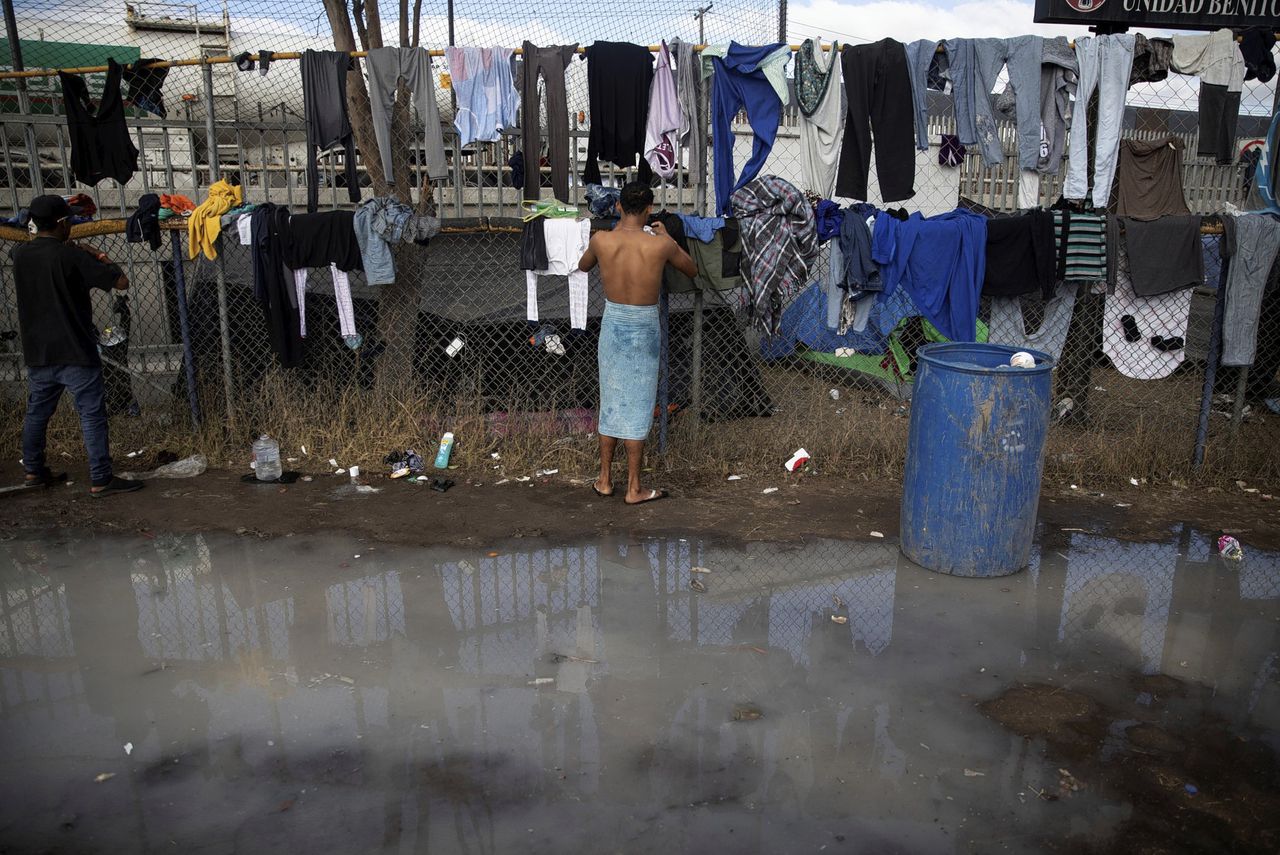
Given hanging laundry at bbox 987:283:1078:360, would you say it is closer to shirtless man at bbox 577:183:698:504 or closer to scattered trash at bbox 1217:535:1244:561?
scattered trash at bbox 1217:535:1244:561

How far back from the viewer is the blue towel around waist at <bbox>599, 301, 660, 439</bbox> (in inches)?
232

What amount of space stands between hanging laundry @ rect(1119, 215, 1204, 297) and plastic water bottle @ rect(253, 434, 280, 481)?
5.99m

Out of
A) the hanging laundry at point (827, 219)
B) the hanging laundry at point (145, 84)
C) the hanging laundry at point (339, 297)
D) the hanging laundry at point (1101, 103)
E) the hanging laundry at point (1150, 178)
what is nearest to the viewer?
the hanging laundry at point (827, 219)

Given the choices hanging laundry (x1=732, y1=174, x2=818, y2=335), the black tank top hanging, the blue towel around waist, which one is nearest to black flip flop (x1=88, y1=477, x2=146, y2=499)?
the black tank top hanging

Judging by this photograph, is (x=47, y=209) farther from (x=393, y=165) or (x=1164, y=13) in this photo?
(x=1164, y=13)

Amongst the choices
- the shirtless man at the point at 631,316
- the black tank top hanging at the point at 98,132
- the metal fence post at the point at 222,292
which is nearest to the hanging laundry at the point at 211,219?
the metal fence post at the point at 222,292

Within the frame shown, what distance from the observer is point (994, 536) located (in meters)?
4.97

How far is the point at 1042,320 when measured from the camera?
22.6 ft

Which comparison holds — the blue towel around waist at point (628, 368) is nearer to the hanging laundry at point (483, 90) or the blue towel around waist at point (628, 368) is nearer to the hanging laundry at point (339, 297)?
the hanging laundry at point (483, 90)

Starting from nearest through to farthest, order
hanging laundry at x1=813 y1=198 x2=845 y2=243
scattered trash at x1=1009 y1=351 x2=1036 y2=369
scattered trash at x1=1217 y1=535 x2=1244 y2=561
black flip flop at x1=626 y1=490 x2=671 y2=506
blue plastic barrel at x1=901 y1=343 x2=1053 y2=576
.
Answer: blue plastic barrel at x1=901 y1=343 x2=1053 y2=576
scattered trash at x1=1009 y1=351 x2=1036 y2=369
scattered trash at x1=1217 y1=535 x2=1244 y2=561
black flip flop at x1=626 y1=490 x2=671 y2=506
hanging laundry at x1=813 y1=198 x2=845 y2=243

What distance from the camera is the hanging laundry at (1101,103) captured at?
21.8 feet

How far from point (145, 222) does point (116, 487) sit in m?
1.88

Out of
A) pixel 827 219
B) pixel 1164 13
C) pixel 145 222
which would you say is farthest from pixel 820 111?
pixel 145 222

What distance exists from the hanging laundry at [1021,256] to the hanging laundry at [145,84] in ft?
21.1
